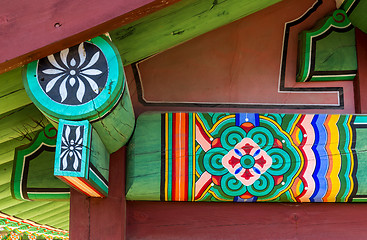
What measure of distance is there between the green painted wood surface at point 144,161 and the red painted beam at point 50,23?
59 centimetres

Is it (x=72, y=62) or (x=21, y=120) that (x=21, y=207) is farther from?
(x=72, y=62)

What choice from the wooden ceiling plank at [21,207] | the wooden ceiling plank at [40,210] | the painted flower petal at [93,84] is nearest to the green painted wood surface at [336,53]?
the painted flower petal at [93,84]

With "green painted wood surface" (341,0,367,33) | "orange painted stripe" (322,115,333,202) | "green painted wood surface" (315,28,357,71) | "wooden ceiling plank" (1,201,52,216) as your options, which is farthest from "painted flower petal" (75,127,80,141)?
"wooden ceiling plank" (1,201,52,216)

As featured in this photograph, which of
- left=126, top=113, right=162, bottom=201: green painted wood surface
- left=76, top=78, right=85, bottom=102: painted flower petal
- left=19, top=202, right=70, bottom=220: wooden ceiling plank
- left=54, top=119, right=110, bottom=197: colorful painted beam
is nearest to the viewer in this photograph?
left=54, top=119, right=110, bottom=197: colorful painted beam

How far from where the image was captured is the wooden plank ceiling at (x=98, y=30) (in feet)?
4.95

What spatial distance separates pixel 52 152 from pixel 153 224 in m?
0.50

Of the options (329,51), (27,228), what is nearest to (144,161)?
(329,51)

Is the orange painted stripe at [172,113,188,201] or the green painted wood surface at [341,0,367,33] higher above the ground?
the green painted wood surface at [341,0,367,33]

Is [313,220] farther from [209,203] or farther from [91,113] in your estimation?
[91,113]

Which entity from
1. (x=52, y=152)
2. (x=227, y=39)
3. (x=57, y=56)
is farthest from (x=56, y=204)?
(x=57, y=56)

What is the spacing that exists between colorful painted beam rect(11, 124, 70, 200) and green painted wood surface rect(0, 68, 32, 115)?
1.31 ft

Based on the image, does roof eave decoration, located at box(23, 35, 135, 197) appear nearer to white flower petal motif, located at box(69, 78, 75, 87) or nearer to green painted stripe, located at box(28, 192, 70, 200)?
white flower petal motif, located at box(69, 78, 75, 87)

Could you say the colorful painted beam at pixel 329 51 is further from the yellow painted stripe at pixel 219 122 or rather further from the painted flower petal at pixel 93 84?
the painted flower petal at pixel 93 84

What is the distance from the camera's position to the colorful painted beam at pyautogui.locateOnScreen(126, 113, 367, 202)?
6.87 ft
